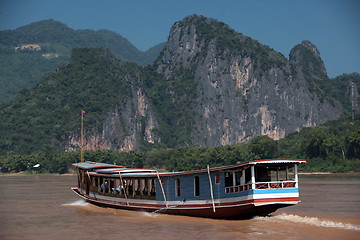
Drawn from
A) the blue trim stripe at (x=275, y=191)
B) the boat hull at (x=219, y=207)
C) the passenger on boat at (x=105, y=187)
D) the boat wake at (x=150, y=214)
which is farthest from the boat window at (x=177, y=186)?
the passenger on boat at (x=105, y=187)

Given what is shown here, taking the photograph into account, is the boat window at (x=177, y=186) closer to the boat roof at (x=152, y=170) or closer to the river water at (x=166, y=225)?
the boat roof at (x=152, y=170)

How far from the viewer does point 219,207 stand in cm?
3181

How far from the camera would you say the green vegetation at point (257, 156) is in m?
109

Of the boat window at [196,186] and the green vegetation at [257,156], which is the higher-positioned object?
the green vegetation at [257,156]

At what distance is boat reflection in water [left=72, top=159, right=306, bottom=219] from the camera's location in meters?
30.3

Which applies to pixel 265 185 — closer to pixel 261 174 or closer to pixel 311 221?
pixel 261 174

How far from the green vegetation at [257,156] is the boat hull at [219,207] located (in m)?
73.4

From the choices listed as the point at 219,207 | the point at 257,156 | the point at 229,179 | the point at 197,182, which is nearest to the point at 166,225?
the point at 219,207

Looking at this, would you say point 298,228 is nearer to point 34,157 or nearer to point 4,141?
point 34,157

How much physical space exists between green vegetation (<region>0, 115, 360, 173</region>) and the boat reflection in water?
72906 millimetres

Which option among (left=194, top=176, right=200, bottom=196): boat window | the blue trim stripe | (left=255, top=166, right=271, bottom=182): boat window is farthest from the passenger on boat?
the blue trim stripe

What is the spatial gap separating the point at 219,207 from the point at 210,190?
1.15 m

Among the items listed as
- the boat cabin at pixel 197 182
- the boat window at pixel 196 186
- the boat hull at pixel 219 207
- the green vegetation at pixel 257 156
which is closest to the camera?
the boat hull at pixel 219 207

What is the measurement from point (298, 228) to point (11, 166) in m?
117
